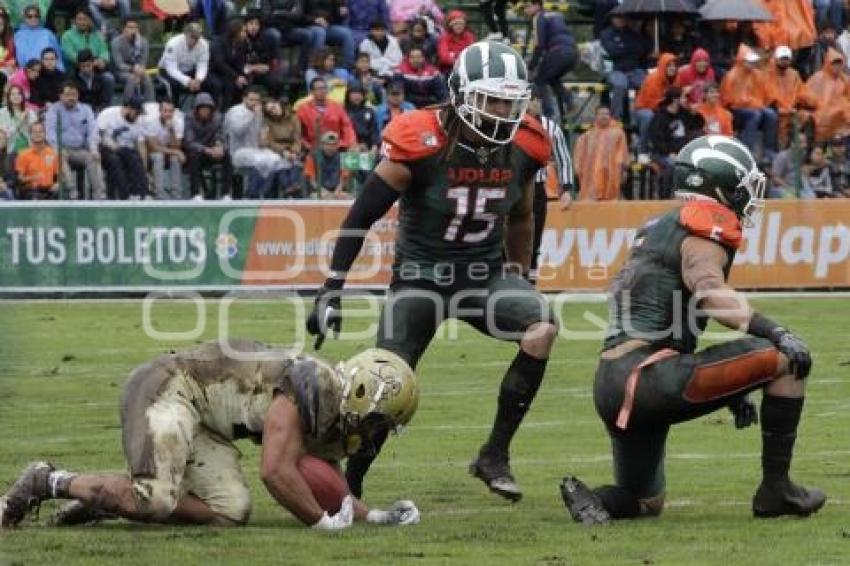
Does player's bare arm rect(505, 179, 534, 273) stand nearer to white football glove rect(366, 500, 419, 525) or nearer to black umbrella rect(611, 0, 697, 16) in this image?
white football glove rect(366, 500, 419, 525)

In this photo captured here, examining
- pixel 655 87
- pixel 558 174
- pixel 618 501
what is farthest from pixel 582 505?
pixel 655 87

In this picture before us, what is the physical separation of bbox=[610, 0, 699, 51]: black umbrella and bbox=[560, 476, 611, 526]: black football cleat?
1583 centimetres

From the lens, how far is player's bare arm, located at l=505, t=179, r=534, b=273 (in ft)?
32.3

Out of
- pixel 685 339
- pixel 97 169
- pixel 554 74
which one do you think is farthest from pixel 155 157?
pixel 685 339

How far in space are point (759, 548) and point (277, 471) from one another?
1.71 metres

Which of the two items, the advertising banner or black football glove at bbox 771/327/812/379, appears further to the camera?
the advertising banner

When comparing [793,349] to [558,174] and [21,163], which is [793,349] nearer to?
[558,174]

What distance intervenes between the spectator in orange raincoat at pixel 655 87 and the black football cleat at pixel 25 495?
15.3m

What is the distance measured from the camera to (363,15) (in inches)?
952

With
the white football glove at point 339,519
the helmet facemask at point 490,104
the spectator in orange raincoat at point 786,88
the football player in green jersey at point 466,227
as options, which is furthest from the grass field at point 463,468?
the spectator in orange raincoat at point 786,88

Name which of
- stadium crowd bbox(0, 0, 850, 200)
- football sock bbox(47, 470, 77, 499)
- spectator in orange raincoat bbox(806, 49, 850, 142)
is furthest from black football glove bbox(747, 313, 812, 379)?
spectator in orange raincoat bbox(806, 49, 850, 142)

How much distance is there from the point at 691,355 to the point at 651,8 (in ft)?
52.0

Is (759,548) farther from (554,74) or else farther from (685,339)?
(554,74)

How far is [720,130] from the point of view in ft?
74.0
